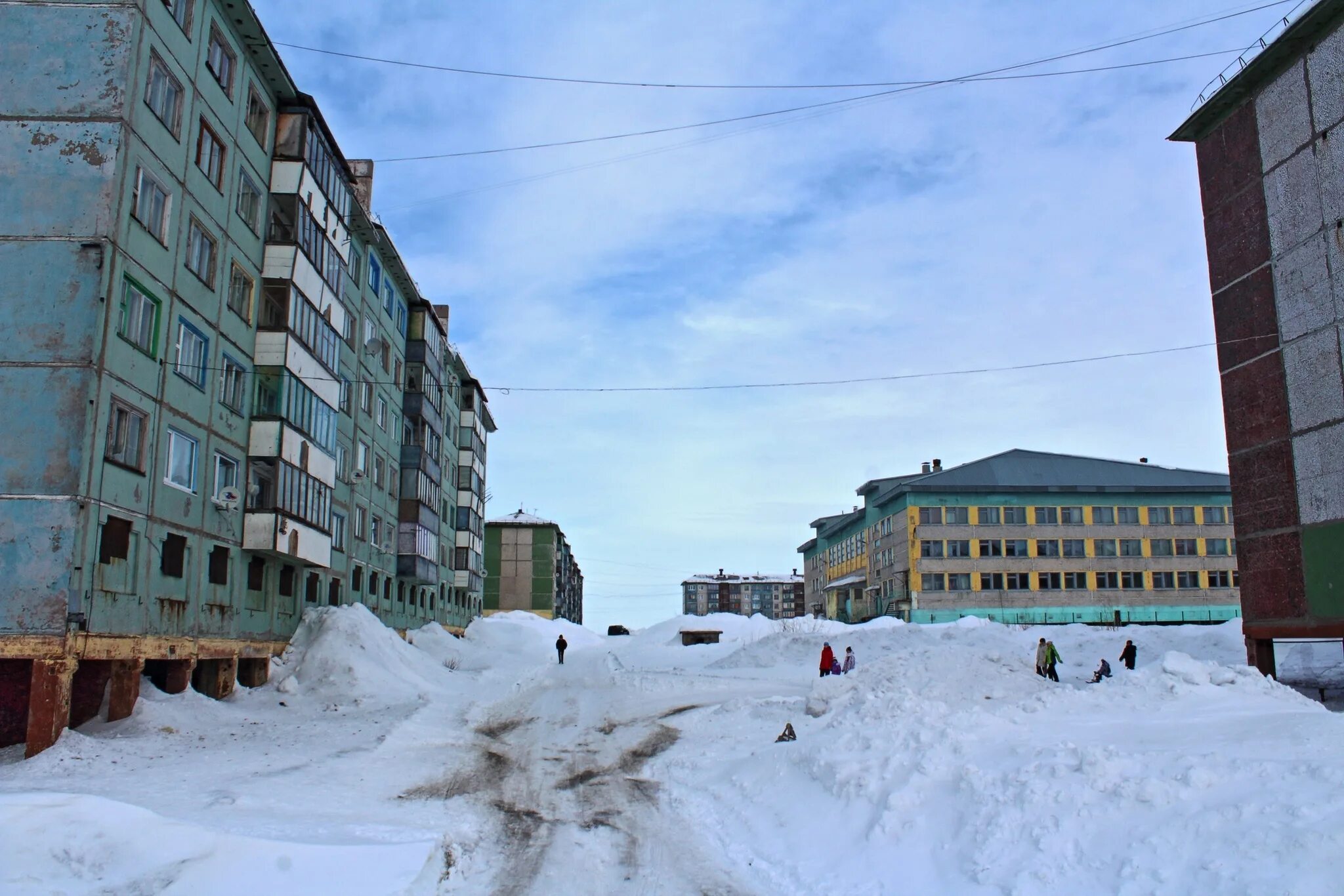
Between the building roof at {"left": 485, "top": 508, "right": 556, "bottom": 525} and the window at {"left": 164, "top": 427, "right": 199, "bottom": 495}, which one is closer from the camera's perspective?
the window at {"left": 164, "top": 427, "right": 199, "bottom": 495}

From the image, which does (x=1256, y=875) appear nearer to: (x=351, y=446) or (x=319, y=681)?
(x=319, y=681)

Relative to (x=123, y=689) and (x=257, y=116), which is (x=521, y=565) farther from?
(x=123, y=689)

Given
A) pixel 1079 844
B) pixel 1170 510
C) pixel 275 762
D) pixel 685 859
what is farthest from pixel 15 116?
pixel 1170 510

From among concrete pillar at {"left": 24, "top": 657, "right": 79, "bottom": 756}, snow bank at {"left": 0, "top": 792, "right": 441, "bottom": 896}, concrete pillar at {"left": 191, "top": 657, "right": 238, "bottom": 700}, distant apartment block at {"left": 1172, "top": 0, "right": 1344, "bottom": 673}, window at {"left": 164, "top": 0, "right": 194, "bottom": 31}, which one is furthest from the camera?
distant apartment block at {"left": 1172, "top": 0, "right": 1344, "bottom": 673}

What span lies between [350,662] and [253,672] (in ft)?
8.86

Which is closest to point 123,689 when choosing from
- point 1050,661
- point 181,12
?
point 181,12

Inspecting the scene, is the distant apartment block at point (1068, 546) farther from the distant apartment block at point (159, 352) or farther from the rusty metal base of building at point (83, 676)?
the rusty metal base of building at point (83, 676)

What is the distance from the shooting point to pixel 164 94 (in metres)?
22.2

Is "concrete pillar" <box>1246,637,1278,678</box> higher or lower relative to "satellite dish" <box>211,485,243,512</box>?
lower

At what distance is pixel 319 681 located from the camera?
28078mm

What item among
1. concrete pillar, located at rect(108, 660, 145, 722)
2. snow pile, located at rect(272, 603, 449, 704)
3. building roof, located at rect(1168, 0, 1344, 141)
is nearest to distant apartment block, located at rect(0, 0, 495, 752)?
concrete pillar, located at rect(108, 660, 145, 722)

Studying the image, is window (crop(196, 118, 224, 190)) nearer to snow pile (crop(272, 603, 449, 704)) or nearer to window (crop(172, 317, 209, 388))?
window (crop(172, 317, 209, 388))

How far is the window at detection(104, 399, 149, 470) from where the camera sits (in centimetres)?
1994

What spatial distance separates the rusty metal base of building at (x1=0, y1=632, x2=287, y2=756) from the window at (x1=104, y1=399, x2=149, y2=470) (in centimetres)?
369
